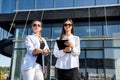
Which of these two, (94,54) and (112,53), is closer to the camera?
(112,53)

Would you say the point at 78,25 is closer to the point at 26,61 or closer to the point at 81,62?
the point at 81,62

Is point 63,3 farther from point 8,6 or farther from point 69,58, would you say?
point 69,58

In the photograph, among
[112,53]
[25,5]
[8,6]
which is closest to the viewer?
[112,53]

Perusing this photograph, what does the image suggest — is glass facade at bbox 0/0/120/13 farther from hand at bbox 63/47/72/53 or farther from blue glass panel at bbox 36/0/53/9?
hand at bbox 63/47/72/53

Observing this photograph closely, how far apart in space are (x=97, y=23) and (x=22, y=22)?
373 cm

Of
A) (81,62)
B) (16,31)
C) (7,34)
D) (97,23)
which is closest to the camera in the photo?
(81,62)

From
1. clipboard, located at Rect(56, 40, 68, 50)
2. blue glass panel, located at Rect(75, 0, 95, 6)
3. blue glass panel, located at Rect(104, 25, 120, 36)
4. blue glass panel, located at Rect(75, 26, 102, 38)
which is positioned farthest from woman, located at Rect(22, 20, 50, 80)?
blue glass panel, located at Rect(75, 0, 95, 6)

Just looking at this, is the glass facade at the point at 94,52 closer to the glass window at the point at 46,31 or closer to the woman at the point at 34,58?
the glass window at the point at 46,31

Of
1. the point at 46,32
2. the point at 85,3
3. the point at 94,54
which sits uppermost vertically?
the point at 85,3

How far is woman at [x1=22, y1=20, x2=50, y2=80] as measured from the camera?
3807 millimetres

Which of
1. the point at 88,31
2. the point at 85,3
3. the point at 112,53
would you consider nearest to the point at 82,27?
the point at 88,31

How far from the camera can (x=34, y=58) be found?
3908mm

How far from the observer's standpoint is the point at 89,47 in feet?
39.7

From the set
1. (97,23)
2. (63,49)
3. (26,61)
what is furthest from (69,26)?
(97,23)
